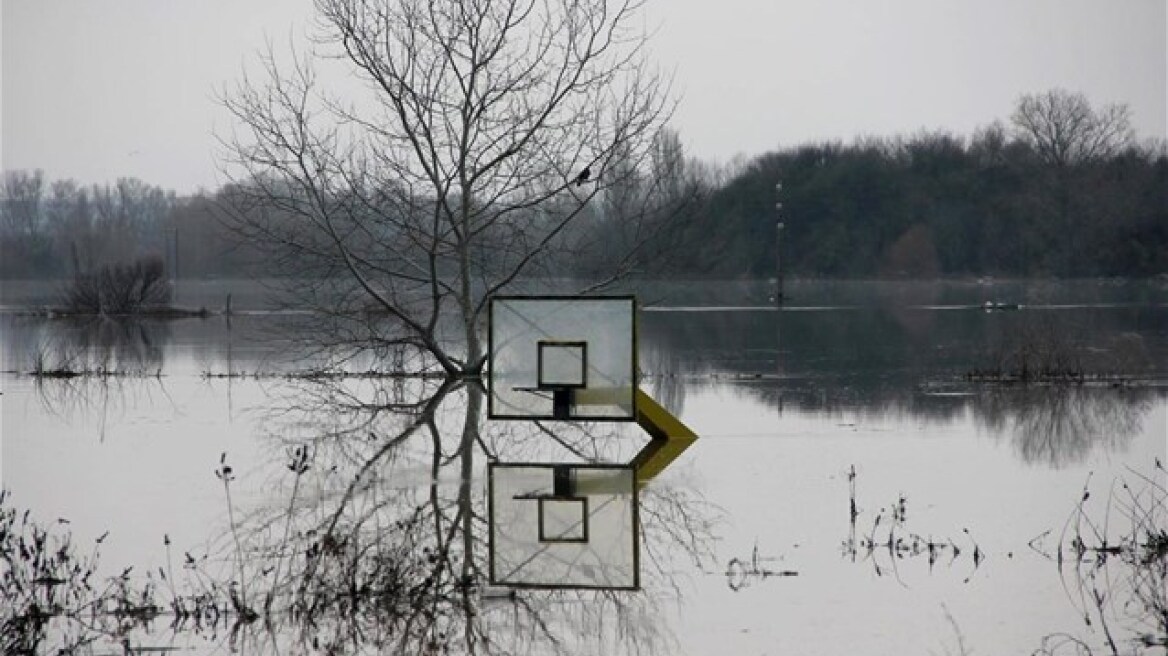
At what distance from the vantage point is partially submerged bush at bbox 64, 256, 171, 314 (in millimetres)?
59094

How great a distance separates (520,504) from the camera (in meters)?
11.5

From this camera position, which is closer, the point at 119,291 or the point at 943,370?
the point at 943,370

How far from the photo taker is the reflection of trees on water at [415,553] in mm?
7902

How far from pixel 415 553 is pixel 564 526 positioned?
130cm

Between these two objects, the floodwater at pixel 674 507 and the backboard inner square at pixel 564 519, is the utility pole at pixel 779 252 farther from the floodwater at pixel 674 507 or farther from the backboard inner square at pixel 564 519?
the backboard inner square at pixel 564 519

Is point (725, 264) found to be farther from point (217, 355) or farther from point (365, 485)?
point (365, 485)

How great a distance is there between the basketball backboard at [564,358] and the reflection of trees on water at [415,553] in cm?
40

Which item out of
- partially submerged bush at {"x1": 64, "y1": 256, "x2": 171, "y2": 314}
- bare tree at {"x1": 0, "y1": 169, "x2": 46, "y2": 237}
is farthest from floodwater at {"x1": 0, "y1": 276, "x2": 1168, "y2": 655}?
bare tree at {"x1": 0, "y1": 169, "x2": 46, "y2": 237}

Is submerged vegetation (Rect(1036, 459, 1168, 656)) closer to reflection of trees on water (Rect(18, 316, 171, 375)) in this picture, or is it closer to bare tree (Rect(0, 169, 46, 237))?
reflection of trees on water (Rect(18, 316, 171, 375))

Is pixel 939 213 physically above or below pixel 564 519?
above

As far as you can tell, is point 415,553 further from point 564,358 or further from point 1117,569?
point 564,358

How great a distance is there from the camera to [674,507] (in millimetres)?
11469

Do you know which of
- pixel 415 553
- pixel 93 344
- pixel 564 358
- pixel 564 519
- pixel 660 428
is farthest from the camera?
pixel 93 344

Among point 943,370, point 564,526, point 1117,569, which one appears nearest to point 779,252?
point 943,370
